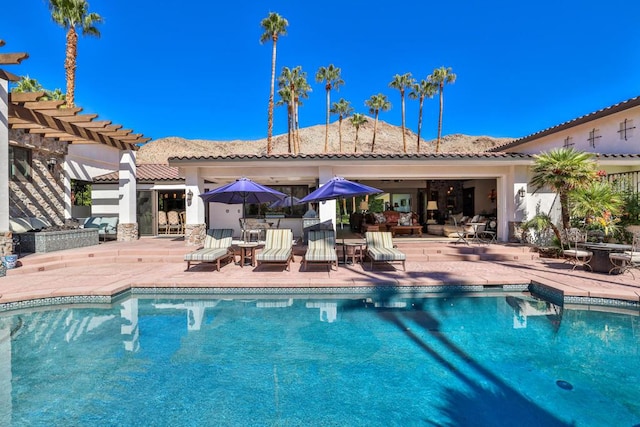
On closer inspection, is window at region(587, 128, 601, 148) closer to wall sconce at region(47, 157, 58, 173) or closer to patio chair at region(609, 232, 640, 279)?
patio chair at region(609, 232, 640, 279)

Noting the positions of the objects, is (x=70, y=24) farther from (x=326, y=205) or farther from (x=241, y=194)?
(x=326, y=205)

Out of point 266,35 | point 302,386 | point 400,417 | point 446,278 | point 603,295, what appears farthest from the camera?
point 266,35

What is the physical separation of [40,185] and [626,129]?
75.7 feet

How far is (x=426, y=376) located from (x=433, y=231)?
42.0 feet

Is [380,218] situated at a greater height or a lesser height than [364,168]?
lesser

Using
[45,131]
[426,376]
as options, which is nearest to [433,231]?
[426,376]

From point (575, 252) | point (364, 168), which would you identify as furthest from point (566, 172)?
point (364, 168)

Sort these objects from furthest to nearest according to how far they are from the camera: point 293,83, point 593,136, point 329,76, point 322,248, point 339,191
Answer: point 329,76 → point 293,83 → point 593,136 → point 322,248 → point 339,191

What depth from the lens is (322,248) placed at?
951cm

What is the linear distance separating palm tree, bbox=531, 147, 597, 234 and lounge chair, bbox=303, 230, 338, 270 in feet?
22.6

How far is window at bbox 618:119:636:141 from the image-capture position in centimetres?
1222

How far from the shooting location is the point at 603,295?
6.54 metres

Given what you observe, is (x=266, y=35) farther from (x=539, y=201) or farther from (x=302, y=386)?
(x=302, y=386)

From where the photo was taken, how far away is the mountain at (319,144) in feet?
240
